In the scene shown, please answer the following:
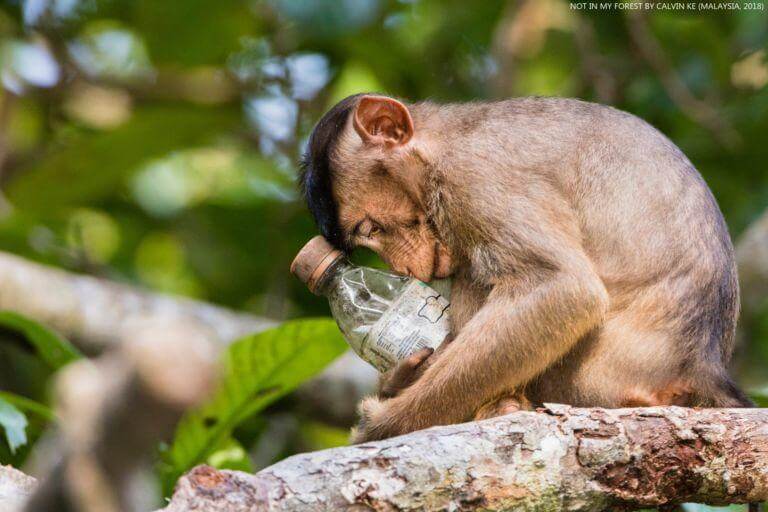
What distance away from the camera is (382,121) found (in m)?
4.76

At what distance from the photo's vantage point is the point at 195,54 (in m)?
8.58

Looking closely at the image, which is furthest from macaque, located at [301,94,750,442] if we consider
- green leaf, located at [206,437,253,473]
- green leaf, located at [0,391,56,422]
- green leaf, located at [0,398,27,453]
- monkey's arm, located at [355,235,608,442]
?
green leaf, located at [0,391,56,422]

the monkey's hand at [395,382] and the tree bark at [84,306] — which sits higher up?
the tree bark at [84,306]

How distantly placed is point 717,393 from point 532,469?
1.16 m

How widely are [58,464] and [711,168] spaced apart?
7103 millimetres

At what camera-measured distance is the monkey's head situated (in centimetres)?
459

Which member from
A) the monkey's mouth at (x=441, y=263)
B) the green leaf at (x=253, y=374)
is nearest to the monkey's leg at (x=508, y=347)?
the monkey's mouth at (x=441, y=263)

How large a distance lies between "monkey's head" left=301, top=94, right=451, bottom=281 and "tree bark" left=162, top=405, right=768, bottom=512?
1.36 m

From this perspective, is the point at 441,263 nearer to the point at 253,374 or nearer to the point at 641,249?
the point at 641,249

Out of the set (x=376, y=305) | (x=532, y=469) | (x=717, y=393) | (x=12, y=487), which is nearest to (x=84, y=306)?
(x=376, y=305)

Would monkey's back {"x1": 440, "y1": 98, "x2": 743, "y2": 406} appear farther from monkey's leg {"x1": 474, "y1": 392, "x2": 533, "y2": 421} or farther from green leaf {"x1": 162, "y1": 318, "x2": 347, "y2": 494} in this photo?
green leaf {"x1": 162, "y1": 318, "x2": 347, "y2": 494}

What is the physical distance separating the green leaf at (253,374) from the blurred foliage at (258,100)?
84.2 inches

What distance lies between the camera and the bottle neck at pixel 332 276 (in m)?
4.57

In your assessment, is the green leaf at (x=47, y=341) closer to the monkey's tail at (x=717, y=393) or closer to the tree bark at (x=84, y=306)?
the tree bark at (x=84, y=306)
